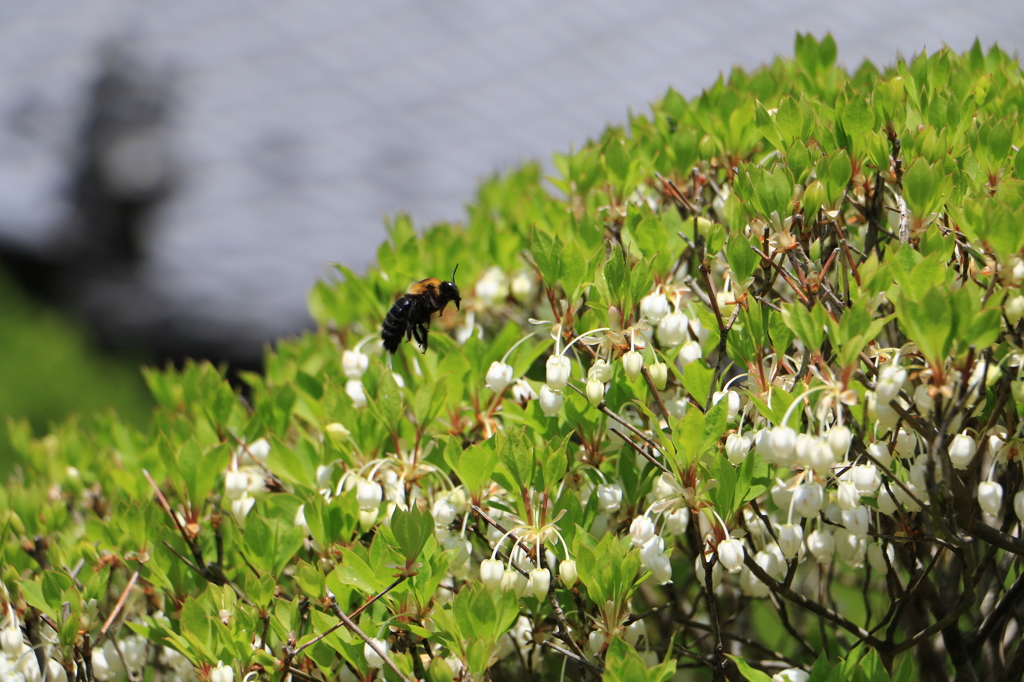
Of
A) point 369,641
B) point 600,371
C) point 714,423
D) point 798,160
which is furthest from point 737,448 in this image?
point 369,641

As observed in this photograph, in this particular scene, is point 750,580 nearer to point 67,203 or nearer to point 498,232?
point 498,232

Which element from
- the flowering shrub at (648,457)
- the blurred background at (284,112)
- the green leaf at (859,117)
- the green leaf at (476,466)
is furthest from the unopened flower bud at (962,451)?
the blurred background at (284,112)

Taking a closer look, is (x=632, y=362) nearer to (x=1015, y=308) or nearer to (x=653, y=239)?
(x=653, y=239)

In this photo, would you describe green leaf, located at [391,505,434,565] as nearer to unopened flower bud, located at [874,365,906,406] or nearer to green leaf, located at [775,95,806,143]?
unopened flower bud, located at [874,365,906,406]

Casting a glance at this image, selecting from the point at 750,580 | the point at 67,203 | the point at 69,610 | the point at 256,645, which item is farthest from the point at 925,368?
the point at 67,203

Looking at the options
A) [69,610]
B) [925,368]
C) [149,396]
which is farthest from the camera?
[149,396]

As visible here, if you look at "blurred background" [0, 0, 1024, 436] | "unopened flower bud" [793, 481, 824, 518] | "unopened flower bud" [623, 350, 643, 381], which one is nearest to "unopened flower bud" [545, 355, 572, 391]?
"unopened flower bud" [623, 350, 643, 381]
